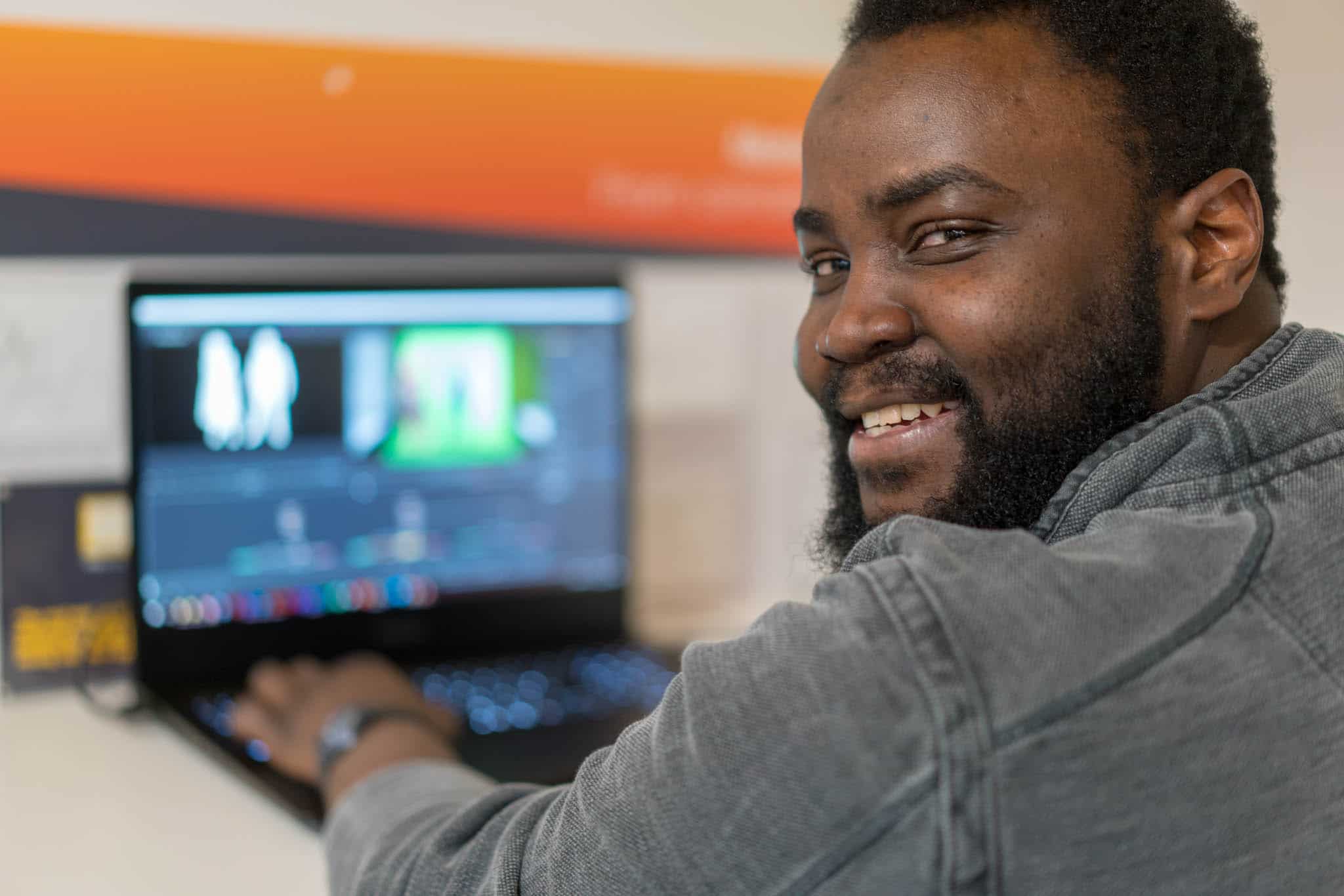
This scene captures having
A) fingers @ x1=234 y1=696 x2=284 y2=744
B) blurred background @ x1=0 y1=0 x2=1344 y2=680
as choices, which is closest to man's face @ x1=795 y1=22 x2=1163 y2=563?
blurred background @ x1=0 y1=0 x2=1344 y2=680

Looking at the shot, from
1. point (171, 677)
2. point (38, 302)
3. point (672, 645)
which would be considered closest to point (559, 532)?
point (672, 645)

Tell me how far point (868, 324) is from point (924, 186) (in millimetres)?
79

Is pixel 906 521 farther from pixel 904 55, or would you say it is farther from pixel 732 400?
pixel 732 400

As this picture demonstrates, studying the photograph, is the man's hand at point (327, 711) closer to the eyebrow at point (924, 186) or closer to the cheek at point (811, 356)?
the cheek at point (811, 356)

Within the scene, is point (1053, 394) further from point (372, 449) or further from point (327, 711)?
point (372, 449)

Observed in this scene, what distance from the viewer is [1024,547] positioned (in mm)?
535

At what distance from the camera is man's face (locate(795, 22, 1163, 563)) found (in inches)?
26.3

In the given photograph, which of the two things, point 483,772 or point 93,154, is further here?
point 93,154

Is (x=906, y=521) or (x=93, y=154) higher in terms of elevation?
(x=93, y=154)

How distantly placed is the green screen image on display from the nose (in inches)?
25.9

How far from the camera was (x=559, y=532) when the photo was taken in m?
1.38

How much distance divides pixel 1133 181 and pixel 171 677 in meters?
0.96

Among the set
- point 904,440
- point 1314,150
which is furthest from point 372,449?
point 1314,150

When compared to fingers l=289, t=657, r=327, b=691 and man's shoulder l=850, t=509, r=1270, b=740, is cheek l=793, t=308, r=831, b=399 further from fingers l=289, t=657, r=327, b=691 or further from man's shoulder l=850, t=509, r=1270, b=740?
fingers l=289, t=657, r=327, b=691
